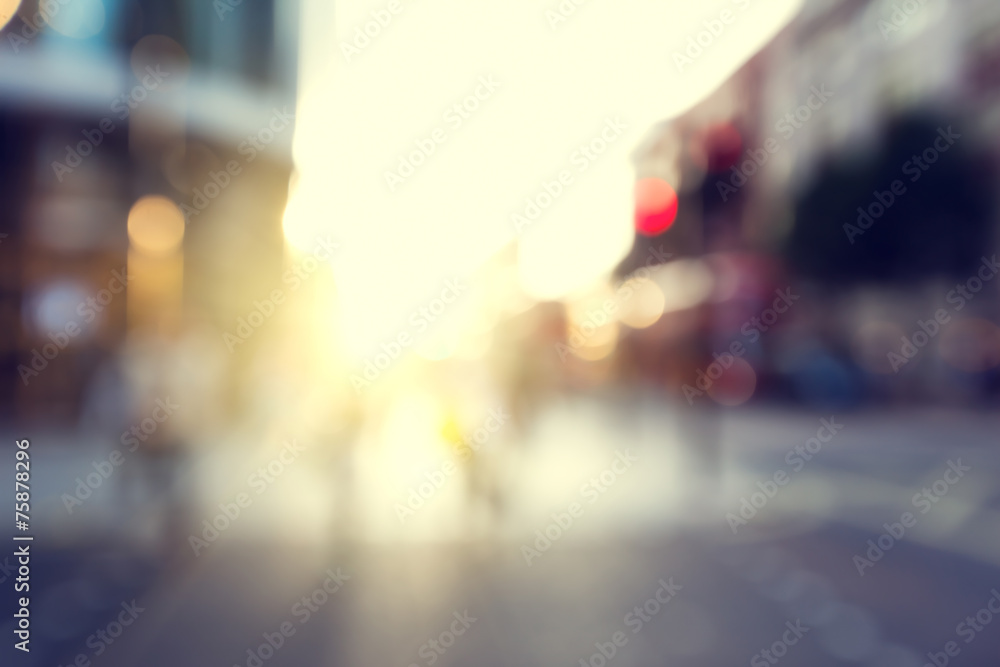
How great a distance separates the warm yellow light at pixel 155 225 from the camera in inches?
866

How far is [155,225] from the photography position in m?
22.4

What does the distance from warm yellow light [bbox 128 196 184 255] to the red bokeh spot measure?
45.6ft

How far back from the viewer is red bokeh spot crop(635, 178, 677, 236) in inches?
441

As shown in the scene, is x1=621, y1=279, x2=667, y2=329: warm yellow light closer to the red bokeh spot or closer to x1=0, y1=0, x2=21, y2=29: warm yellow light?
x1=0, y1=0, x2=21, y2=29: warm yellow light

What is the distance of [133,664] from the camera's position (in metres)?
5.07

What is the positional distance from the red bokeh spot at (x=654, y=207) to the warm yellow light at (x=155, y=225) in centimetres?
1390

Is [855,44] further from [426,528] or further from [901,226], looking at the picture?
[426,528]

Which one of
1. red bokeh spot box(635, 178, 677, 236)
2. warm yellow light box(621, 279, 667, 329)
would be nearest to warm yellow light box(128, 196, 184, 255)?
warm yellow light box(621, 279, 667, 329)

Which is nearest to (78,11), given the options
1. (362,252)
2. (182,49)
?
(182,49)

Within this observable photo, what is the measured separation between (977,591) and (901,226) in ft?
72.1

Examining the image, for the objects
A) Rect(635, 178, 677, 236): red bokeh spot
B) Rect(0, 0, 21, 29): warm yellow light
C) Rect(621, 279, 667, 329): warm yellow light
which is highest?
Rect(635, 178, 677, 236): red bokeh spot

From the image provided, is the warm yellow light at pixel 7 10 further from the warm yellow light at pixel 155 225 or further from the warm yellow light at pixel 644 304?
the warm yellow light at pixel 644 304

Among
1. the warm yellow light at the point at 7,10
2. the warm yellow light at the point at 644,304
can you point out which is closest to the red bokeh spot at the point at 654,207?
the warm yellow light at the point at 7,10

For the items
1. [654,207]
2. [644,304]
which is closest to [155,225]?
[654,207]
